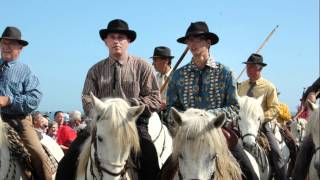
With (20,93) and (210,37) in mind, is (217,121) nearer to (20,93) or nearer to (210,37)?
(210,37)

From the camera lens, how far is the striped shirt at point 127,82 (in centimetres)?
681

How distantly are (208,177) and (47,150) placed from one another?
3097 millimetres

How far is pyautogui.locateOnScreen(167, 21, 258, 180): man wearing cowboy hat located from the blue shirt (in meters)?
2.00

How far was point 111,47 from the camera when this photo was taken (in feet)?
22.4

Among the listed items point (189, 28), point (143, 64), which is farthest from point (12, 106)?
point (189, 28)

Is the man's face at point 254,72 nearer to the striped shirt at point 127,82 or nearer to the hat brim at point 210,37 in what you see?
the hat brim at point 210,37

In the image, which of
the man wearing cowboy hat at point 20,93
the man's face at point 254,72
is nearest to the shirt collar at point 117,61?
the man wearing cowboy hat at point 20,93

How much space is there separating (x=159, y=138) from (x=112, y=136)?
7.24 feet

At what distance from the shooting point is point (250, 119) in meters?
9.45

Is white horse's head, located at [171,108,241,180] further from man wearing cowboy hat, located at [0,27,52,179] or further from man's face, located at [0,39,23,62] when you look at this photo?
man's face, located at [0,39,23,62]

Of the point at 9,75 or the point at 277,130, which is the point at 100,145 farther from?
the point at 277,130

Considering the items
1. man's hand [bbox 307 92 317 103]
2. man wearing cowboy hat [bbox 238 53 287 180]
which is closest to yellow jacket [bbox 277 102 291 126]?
man wearing cowboy hat [bbox 238 53 287 180]

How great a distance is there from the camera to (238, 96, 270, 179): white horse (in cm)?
922

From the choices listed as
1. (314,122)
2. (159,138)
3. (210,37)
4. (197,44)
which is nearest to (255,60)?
(159,138)
